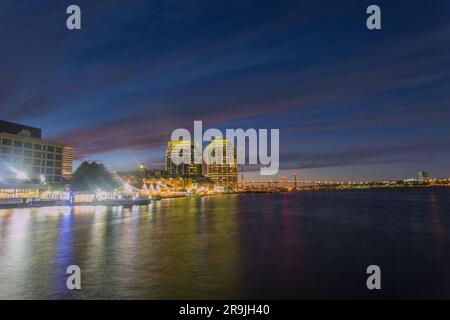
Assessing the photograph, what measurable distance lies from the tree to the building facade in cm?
1179

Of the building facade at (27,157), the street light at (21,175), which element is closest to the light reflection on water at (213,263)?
the street light at (21,175)

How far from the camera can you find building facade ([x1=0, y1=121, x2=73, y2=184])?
116125mm

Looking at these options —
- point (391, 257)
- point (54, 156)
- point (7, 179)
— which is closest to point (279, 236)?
point (391, 257)

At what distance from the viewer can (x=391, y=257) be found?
29203 millimetres

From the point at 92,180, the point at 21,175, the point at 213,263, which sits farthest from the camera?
the point at 92,180

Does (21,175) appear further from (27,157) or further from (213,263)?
(213,263)

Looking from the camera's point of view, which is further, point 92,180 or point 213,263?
point 92,180

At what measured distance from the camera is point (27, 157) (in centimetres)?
12525

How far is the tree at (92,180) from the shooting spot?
123312 millimetres

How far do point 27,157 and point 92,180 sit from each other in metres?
26.1

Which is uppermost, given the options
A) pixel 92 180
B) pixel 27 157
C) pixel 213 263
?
pixel 27 157

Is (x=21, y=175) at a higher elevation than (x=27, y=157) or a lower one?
lower

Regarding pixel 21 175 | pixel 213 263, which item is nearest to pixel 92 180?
pixel 21 175
